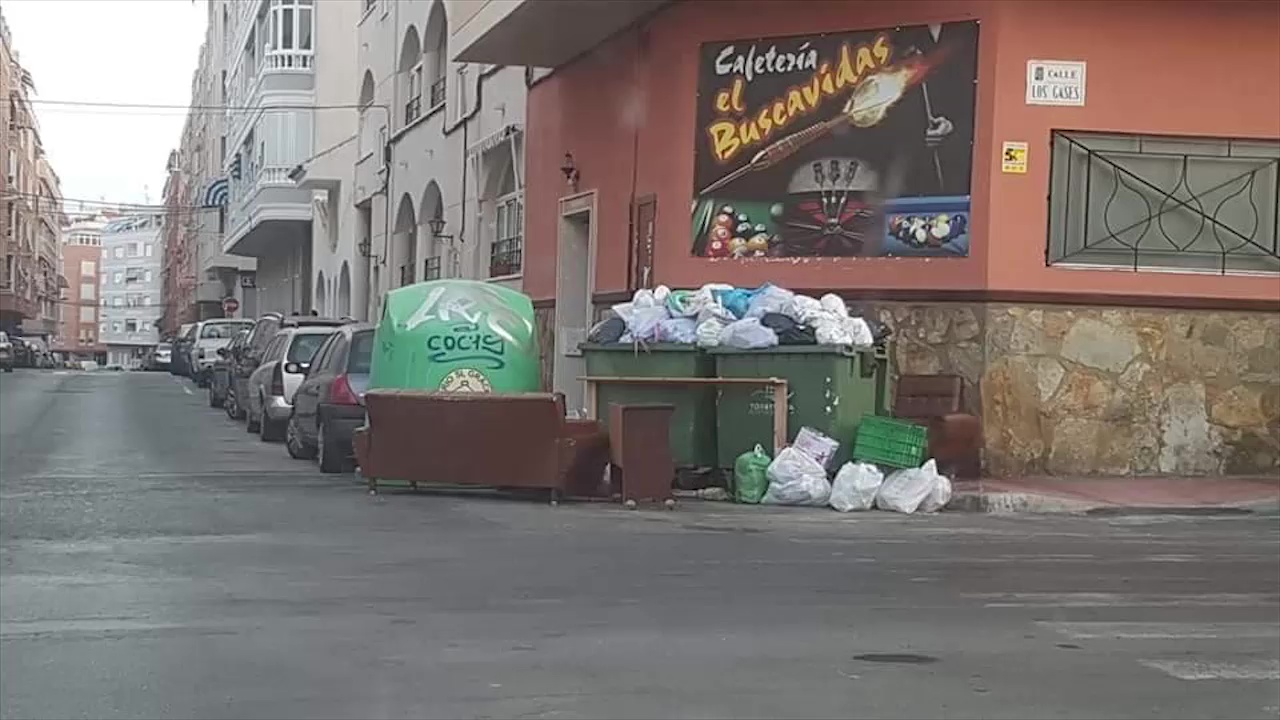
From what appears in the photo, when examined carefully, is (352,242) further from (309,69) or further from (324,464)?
(324,464)

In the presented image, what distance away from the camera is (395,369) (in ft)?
48.4

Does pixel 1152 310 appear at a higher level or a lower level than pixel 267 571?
higher

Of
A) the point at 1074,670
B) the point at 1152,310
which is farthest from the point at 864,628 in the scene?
the point at 1152,310

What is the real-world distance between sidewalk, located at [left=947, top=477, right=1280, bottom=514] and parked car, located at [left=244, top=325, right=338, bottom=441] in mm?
9246

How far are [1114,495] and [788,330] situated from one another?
10.9ft

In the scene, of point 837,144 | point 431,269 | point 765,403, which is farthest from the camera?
point 431,269

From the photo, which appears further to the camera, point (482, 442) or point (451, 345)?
point (451, 345)

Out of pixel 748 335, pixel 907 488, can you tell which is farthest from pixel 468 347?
Answer: pixel 907 488

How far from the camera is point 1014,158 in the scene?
15453 millimetres

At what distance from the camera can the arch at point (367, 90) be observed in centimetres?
4070

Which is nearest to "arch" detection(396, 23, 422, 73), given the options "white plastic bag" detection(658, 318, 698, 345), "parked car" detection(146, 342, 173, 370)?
"white plastic bag" detection(658, 318, 698, 345)

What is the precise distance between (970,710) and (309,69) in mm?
42713

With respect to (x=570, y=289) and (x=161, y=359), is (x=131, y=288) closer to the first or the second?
(x=161, y=359)

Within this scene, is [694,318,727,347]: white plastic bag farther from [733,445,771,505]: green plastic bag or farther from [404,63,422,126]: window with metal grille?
[404,63,422,126]: window with metal grille
